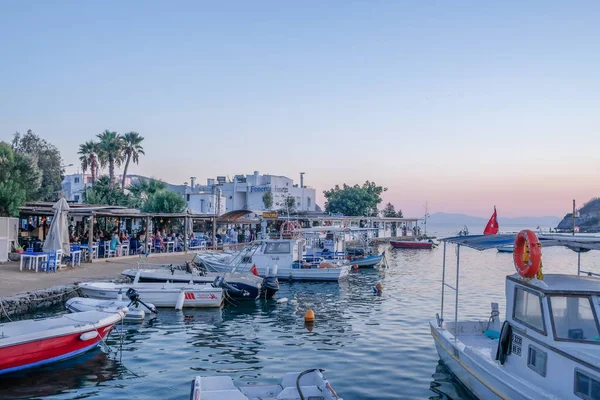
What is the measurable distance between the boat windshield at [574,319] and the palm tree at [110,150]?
51126mm

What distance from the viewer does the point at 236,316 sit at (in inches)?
729

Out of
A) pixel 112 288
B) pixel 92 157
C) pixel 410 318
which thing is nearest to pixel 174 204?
pixel 92 157

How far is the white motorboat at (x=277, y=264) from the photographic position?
28094mm

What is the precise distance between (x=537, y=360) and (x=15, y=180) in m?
28.3

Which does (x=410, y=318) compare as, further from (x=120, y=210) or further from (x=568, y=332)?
(x=120, y=210)

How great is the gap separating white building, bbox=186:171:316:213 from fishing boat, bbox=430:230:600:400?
62.5 meters

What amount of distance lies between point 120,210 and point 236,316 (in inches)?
488

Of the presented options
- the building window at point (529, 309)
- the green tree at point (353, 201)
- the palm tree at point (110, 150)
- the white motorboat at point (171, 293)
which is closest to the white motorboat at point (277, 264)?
the white motorboat at point (171, 293)

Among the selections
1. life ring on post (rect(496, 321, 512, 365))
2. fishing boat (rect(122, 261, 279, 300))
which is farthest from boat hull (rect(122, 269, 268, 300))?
life ring on post (rect(496, 321, 512, 365))

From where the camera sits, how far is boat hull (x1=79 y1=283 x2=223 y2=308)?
1862 centimetres

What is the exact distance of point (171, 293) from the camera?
19.1 meters

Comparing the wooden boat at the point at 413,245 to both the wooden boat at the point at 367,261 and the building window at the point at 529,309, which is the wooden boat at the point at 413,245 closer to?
the wooden boat at the point at 367,261

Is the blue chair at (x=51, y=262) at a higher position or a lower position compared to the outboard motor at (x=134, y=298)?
higher

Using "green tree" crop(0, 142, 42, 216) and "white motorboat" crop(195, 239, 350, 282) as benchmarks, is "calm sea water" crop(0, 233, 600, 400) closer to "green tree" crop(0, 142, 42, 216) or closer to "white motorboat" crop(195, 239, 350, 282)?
"white motorboat" crop(195, 239, 350, 282)
